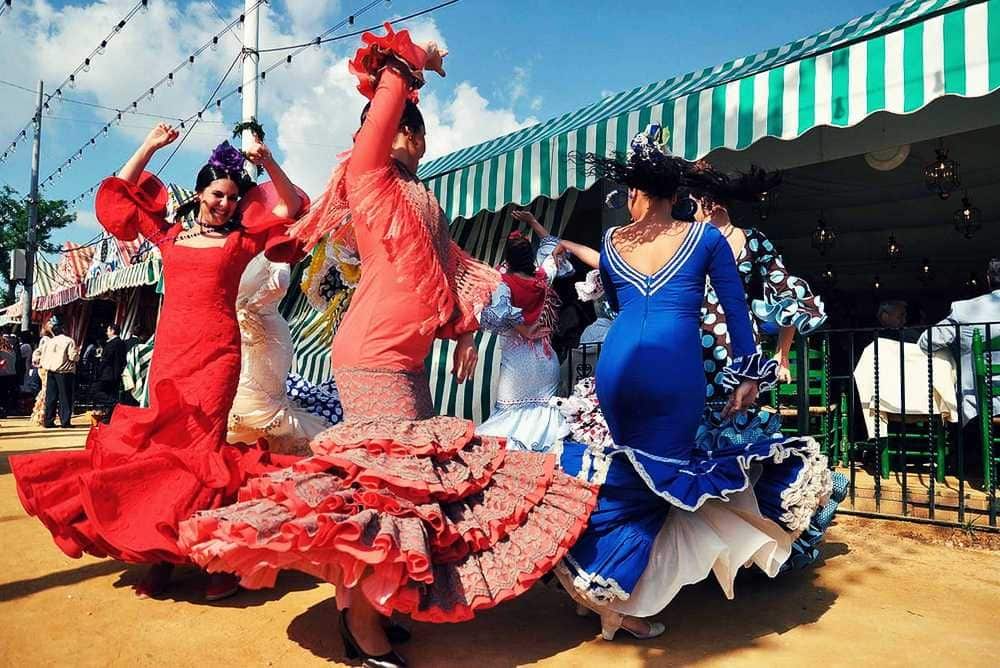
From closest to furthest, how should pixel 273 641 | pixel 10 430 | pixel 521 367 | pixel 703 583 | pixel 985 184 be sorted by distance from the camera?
pixel 273 641 → pixel 703 583 → pixel 521 367 → pixel 985 184 → pixel 10 430

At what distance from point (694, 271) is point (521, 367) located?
2.34 meters

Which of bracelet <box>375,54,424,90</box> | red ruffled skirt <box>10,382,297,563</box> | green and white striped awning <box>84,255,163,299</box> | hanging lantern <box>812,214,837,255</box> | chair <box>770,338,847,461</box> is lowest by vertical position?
red ruffled skirt <box>10,382,297,563</box>

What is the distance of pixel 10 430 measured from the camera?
11.2 meters

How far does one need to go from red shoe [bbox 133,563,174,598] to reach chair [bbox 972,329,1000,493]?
4568 mm

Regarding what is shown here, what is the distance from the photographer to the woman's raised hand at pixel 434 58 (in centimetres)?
252

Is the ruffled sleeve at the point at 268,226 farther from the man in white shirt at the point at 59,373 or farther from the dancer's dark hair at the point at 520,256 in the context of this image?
the man in white shirt at the point at 59,373

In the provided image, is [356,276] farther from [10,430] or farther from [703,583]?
[10,430]

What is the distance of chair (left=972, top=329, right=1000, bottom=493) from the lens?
434 centimetres

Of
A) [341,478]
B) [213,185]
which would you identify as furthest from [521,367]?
[341,478]

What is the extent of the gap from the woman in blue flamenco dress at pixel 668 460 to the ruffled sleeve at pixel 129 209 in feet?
7.51

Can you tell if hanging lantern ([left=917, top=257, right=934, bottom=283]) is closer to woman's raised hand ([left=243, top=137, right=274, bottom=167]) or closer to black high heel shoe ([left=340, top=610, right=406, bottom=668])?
woman's raised hand ([left=243, top=137, right=274, bottom=167])

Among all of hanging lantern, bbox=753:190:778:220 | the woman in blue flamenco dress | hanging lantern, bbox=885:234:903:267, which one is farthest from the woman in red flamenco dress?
hanging lantern, bbox=885:234:903:267

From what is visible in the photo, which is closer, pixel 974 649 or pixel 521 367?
pixel 974 649

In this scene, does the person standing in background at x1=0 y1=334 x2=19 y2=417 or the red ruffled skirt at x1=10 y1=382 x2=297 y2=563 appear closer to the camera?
the red ruffled skirt at x1=10 y1=382 x2=297 y2=563
